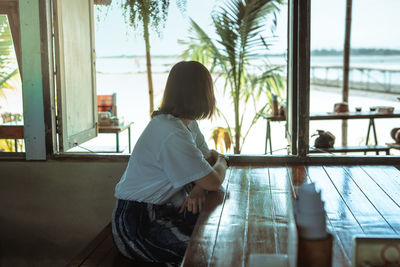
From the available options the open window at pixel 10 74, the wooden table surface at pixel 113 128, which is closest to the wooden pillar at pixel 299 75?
the open window at pixel 10 74

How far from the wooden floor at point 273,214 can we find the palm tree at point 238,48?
6.05 feet

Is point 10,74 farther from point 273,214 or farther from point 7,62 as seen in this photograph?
point 273,214

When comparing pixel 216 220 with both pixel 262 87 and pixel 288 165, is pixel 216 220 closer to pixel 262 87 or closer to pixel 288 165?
pixel 288 165

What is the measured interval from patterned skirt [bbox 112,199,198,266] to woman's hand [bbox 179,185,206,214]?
4 centimetres

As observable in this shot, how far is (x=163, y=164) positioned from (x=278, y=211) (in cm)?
47

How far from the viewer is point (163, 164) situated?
70.7 inches

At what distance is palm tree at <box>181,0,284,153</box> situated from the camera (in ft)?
14.0

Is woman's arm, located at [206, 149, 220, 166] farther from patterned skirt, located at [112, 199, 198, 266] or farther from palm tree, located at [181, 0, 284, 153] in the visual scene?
palm tree, located at [181, 0, 284, 153]

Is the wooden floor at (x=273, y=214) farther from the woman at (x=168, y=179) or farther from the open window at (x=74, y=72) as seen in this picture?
the open window at (x=74, y=72)

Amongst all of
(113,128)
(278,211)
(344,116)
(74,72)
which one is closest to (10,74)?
(74,72)

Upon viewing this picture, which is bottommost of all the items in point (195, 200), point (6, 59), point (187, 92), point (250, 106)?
point (195, 200)

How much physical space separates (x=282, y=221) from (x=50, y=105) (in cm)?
190

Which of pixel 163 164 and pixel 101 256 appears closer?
pixel 163 164

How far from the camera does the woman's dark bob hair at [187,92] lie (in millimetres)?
1912
